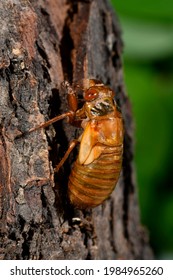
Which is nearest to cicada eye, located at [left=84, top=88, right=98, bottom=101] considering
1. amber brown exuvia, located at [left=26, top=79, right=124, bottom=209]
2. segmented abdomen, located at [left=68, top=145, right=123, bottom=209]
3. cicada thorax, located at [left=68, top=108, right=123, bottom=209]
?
amber brown exuvia, located at [left=26, top=79, right=124, bottom=209]

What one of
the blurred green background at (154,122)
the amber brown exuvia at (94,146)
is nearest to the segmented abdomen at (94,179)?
the amber brown exuvia at (94,146)

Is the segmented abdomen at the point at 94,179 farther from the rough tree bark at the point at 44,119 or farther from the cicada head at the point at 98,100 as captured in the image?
the cicada head at the point at 98,100

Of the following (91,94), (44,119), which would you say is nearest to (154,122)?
(91,94)

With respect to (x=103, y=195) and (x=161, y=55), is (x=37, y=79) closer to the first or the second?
(x=103, y=195)

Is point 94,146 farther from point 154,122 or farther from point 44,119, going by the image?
point 154,122

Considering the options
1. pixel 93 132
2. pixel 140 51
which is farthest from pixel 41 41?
pixel 140 51
